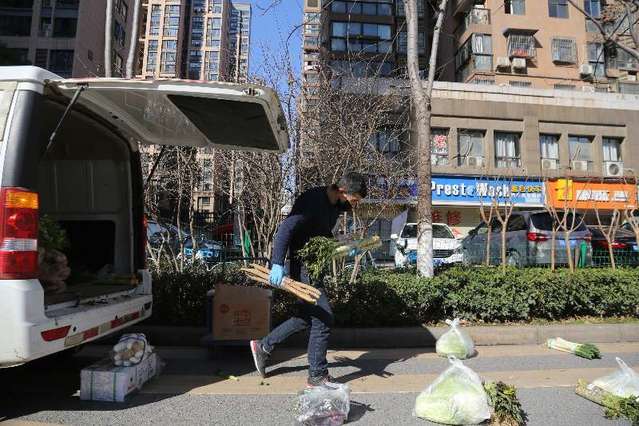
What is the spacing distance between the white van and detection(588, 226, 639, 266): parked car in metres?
7.12

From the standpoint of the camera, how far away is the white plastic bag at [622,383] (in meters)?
3.70

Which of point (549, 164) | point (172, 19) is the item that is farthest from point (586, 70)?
point (172, 19)

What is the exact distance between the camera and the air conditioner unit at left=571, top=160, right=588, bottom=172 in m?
26.5

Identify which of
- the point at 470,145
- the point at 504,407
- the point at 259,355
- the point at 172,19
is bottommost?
the point at 504,407

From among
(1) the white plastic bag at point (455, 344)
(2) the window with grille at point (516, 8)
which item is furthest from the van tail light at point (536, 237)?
(2) the window with grille at point (516, 8)

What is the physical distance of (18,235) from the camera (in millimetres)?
3037

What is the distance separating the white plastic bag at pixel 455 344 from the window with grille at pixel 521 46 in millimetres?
28901

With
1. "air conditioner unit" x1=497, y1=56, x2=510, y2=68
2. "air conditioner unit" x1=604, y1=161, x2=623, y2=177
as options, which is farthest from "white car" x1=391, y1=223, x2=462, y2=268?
"air conditioner unit" x1=497, y1=56, x2=510, y2=68

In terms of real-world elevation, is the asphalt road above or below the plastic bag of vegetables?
below

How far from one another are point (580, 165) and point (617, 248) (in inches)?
598

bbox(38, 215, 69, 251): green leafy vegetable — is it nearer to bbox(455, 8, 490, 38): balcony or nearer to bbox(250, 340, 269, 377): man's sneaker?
bbox(250, 340, 269, 377): man's sneaker

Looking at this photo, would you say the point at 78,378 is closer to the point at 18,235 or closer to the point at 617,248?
the point at 18,235

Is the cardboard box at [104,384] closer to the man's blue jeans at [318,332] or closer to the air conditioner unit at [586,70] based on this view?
the man's blue jeans at [318,332]

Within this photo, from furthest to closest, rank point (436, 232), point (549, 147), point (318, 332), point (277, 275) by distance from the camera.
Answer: point (549, 147)
point (436, 232)
point (318, 332)
point (277, 275)
